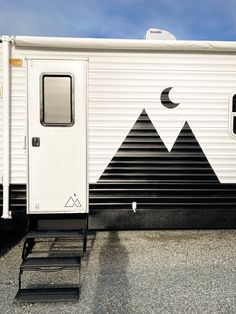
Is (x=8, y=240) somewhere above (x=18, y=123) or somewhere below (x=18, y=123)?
below

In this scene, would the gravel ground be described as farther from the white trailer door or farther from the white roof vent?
the white roof vent

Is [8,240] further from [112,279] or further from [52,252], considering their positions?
[112,279]

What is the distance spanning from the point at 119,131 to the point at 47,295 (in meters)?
1.93

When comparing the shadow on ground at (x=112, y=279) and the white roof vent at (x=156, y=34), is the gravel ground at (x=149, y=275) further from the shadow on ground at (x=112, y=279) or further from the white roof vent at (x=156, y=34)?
the white roof vent at (x=156, y=34)

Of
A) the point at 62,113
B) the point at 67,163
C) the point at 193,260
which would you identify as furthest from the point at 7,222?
the point at 193,260

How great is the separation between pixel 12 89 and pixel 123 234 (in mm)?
2863

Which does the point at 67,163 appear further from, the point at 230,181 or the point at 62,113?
the point at 230,181

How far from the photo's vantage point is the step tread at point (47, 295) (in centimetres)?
384

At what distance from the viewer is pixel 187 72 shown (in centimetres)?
467

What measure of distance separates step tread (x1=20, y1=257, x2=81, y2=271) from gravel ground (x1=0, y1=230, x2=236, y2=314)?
30cm

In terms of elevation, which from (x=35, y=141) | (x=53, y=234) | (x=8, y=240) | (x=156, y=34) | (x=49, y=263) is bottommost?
(x=8, y=240)

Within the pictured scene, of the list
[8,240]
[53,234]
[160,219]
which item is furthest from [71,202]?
[8,240]

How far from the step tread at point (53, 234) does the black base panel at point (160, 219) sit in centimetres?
27

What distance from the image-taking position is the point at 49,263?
4.08 metres
